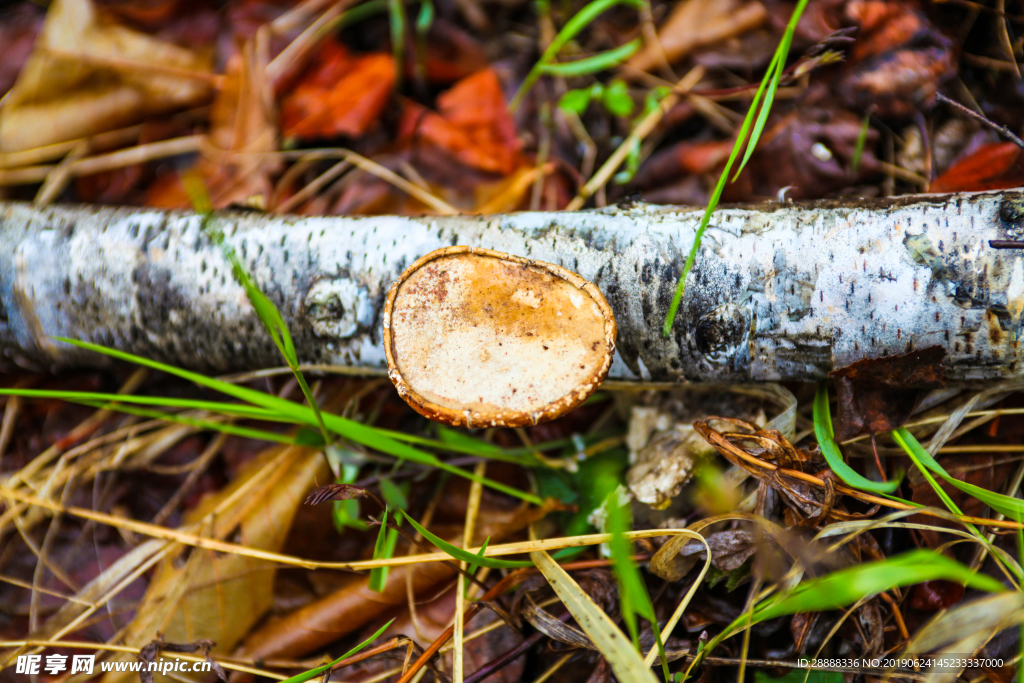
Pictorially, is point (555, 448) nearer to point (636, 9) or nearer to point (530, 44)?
point (530, 44)

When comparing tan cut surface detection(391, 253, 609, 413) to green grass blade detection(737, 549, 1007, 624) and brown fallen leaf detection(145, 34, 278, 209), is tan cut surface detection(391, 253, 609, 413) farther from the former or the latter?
brown fallen leaf detection(145, 34, 278, 209)

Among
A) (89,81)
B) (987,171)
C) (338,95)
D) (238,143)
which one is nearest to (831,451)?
(987,171)

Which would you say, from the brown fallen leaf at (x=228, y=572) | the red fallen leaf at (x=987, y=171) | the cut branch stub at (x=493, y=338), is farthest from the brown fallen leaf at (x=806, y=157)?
the brown fallen leaf at (x=228, y=572)

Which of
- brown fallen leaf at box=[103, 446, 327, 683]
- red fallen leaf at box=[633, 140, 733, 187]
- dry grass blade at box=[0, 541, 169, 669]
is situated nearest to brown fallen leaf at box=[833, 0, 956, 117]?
red fallen leaf at box=[633, 140, 733, 187]

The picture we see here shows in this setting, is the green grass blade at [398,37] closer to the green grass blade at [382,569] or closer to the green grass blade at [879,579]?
the green grass blade at [382,569]

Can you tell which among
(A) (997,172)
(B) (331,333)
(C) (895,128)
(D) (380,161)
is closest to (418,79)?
(D) (380,161)
